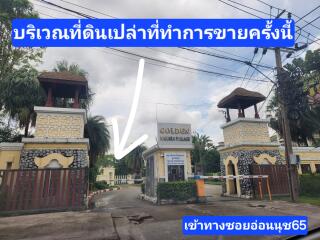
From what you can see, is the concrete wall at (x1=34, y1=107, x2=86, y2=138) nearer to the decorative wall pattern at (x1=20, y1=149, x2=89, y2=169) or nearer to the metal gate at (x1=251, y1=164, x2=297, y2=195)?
the decorative wall pattern at (x1=20, y1=149, x2=89, y2=169)

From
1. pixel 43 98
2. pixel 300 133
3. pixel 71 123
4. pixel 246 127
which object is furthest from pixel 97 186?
pixel 300 133

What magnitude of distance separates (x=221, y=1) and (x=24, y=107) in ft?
60.6

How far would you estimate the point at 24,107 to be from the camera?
20422mm

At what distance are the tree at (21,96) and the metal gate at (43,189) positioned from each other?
1007cm

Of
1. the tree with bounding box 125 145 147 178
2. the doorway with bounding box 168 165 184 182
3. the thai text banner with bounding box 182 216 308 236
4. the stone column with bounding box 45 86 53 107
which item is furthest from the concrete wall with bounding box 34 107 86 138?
the tree with bounding box 125 145 147 178

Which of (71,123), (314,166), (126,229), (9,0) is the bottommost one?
(126,229)

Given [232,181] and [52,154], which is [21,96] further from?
[232,181]

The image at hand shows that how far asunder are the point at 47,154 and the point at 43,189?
1903mm

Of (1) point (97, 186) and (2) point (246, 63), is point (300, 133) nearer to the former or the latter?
(2) point (246, 63)

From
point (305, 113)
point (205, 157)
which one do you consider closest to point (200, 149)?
point (205, 157)

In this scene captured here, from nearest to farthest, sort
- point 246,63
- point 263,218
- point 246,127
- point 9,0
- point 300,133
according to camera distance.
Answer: point 263,218 → point 246,63 → point 246,127 → point 9,0 → point 300,133

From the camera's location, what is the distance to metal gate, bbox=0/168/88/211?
11.1 meters

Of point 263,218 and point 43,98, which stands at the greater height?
point 43,98

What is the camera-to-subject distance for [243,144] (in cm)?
1669
